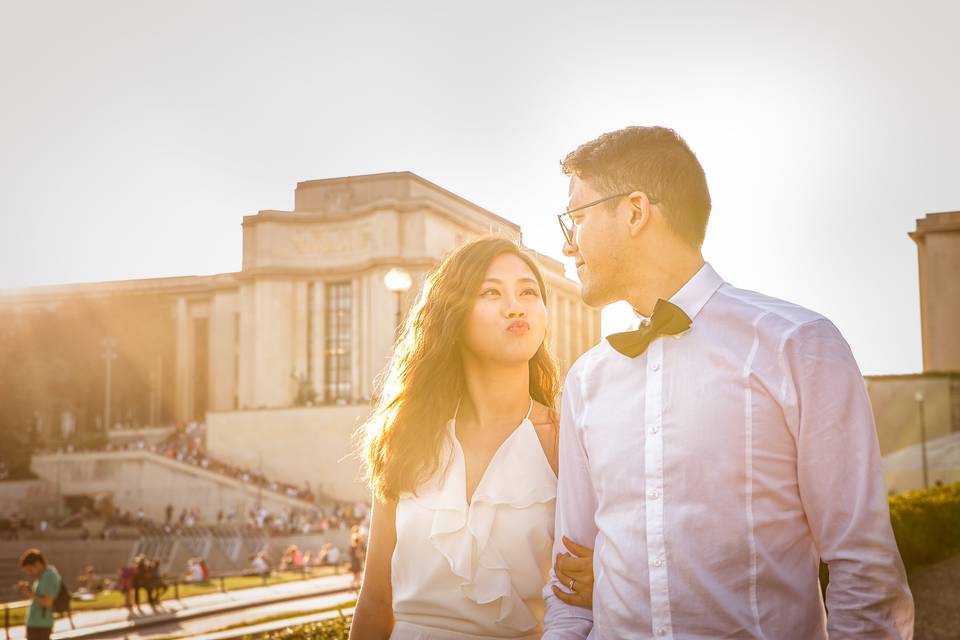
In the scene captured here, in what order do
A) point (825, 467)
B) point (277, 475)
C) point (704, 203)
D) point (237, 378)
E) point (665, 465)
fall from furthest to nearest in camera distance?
point (237, 378) → point (277, 475) → point (704, 203) → point (665, 465) → point (825, 467)

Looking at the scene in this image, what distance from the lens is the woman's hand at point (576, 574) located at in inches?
117

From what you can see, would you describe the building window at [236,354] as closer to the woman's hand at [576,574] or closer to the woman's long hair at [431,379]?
the woman's long hair at [431,379]

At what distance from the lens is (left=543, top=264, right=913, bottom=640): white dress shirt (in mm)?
2436

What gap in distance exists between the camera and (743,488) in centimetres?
255

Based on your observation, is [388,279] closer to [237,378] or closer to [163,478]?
[163,478]

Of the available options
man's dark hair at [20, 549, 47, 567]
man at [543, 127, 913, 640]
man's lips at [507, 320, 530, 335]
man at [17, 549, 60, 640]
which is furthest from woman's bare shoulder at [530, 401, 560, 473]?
man's dark hair at [20, 549, 47, 567]

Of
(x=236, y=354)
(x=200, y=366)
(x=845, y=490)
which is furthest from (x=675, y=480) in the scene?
(x=200, y=366)

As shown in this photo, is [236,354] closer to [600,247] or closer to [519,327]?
[519,327]

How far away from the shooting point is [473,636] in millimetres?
3785

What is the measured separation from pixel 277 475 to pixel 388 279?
37795mm

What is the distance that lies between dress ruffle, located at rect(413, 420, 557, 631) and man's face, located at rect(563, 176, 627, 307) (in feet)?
3.78

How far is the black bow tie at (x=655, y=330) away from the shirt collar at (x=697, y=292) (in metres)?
0.06

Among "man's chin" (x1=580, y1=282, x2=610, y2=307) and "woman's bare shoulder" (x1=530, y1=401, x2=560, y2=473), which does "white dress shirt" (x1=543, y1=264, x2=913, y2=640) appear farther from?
"woman's bare shoulder" (x1=530, y1=401, x2=560, y2=473)

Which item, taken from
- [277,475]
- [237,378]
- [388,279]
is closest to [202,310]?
[237,378]
